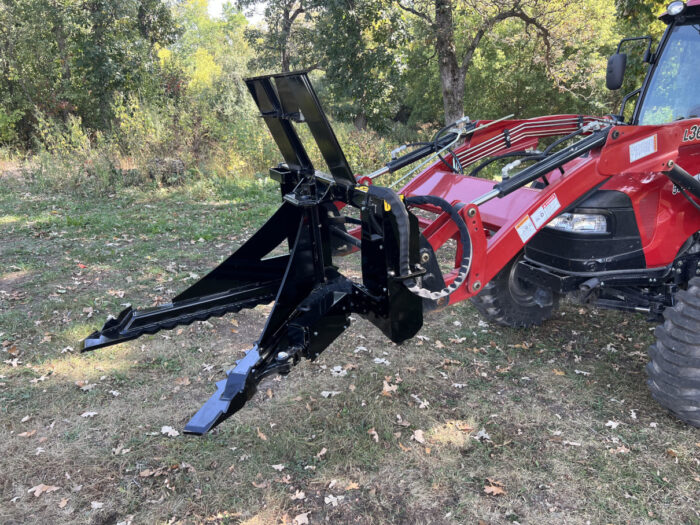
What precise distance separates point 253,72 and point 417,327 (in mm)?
25445

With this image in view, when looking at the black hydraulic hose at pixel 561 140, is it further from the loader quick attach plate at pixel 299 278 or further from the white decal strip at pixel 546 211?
the loader quick attach plate at pixel 299 278

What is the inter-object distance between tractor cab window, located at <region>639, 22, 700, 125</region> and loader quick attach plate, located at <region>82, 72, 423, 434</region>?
2.37 metres

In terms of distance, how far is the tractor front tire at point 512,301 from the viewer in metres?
4.52

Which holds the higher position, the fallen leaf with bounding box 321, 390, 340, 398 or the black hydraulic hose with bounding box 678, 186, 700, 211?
the black hydraulic hose with bounding box 678, 186, 700, 211

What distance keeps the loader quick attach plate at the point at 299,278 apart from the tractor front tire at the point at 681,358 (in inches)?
67.9

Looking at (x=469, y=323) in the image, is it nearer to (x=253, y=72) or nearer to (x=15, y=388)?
(x=15, y=388)

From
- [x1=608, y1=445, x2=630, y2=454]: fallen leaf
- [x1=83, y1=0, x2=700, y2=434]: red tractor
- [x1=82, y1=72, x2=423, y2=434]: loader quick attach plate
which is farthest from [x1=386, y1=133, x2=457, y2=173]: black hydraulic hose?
[x1=608, y1=445, x2=630, y2=454]: fallen leaf

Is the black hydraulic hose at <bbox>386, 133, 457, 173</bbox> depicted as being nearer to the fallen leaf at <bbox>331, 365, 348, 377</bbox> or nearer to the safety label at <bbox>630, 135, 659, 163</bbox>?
the safety label at <bbox>630, 135, 659, 163</bbox>

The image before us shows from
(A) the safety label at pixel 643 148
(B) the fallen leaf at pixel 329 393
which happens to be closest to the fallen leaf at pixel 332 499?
(B) the fallen leaf at pixel 329 393

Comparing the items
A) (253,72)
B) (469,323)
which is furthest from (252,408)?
(253,72)

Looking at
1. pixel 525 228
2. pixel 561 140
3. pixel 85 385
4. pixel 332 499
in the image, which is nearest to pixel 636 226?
pixel 561 140

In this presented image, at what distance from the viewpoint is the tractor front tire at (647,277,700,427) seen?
3.22 metres

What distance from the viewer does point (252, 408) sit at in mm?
3668

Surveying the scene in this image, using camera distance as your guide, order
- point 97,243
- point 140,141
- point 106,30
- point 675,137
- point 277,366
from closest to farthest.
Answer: point 277,366 < point 675,137 < point 97,243 < point 140,141 < point 106,30
